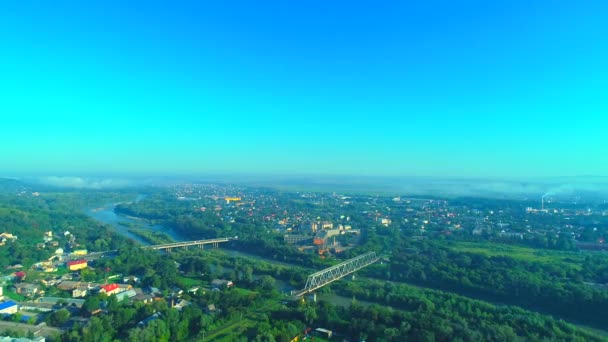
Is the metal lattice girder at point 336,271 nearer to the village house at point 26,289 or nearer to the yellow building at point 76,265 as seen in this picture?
the village house at point 26,289

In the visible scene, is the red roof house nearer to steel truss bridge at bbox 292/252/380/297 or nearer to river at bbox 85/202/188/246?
steel truss bridge at bbox 292/252/380/297

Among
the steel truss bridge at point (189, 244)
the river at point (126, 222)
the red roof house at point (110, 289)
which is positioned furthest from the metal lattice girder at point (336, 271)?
the river at point (126, 222)

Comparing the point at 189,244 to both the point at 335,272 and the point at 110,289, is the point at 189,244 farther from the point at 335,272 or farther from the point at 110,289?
the point at 335,272

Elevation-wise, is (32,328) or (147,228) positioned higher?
(32,328)

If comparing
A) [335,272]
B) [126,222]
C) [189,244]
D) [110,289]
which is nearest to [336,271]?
[335,272]

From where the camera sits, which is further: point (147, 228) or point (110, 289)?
point (147, 228)

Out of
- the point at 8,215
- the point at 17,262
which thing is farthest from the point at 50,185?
the point at 17,262

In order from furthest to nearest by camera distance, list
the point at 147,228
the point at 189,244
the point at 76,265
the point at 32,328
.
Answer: the point at 147,228
the point at 189,244
the point at 76,265
the point at 32,328
